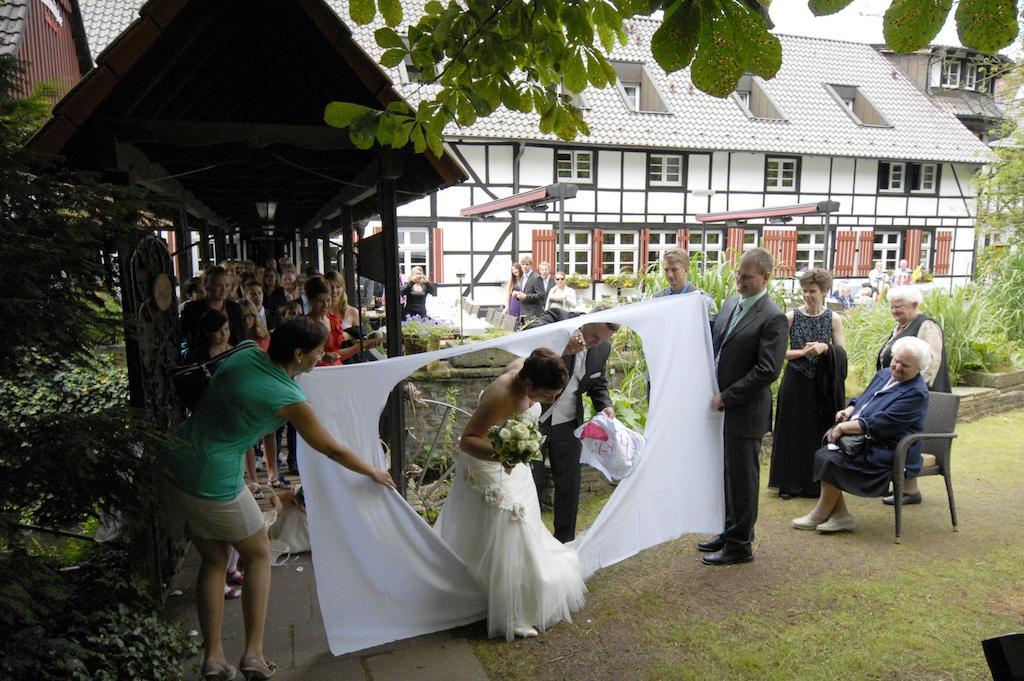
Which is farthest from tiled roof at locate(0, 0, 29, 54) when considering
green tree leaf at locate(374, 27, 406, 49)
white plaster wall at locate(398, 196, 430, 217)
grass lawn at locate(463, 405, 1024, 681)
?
white plaster wall at locate(398, 196, 430, 217)

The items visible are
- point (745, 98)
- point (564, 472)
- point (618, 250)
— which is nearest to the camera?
point (564, 472)

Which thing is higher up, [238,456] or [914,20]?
[914,20]

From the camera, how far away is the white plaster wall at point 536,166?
1817cm

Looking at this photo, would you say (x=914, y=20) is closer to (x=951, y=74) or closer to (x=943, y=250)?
(x=943, y=250)

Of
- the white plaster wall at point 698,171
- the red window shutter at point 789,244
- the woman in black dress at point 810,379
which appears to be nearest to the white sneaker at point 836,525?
the woman in black dress at point 810,379

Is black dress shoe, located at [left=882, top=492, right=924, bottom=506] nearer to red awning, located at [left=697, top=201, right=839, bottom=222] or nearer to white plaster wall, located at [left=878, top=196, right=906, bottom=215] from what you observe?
red awning, located at [left=697, top=201, right=839, bottom=222]

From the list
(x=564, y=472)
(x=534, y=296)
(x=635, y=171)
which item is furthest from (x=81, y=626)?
(x=635, y=171)

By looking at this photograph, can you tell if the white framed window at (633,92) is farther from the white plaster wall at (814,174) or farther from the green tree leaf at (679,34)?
the green tree leaf at (679,34)

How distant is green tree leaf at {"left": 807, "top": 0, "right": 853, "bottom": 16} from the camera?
2156 mm

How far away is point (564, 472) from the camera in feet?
14.5

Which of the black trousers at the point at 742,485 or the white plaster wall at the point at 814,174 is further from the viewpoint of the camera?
the white plaster wall at the point at 814,174

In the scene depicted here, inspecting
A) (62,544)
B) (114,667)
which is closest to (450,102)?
(114,667)

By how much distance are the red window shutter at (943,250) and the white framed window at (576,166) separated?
41.4 feet

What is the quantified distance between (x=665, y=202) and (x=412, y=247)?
23.8 ft
